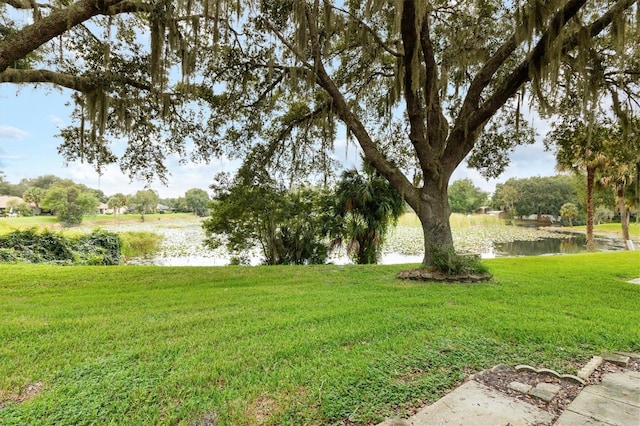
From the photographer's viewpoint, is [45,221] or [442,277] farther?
[45,221]

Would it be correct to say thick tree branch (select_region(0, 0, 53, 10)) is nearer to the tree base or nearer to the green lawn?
the tree base

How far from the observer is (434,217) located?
18.3ft

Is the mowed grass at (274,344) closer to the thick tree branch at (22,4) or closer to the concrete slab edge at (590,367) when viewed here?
the concrete slab edge at (590,367)

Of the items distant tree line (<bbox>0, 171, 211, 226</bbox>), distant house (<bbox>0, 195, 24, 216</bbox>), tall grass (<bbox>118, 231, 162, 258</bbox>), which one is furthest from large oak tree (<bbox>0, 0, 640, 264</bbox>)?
distant house (<bbox>0, 195, 24, 216</bbox>)

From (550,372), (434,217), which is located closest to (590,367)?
(550,372)

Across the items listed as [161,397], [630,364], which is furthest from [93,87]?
[630,364]

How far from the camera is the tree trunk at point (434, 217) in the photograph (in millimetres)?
5527

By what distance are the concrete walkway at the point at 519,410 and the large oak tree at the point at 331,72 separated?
3.77 metres

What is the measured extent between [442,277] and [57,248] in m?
11.9

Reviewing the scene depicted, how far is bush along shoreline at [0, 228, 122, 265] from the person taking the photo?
924 cm

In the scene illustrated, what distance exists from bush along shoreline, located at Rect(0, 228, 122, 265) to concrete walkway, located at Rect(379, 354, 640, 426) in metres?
11.2

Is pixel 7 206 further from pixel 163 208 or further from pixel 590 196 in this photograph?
pixel 590 196

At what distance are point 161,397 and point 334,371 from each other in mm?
1024

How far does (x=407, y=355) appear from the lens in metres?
2.30
